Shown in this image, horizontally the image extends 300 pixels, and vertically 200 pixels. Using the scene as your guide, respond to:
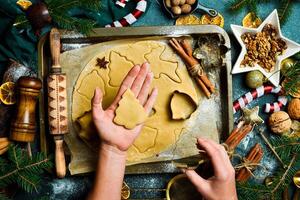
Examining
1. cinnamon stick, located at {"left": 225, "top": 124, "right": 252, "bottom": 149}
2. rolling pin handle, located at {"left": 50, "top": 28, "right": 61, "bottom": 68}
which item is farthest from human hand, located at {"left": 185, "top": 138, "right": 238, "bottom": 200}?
rolling pin handle, located at {"left": 50, "top": 28, "right": 61, "bottom": 68}

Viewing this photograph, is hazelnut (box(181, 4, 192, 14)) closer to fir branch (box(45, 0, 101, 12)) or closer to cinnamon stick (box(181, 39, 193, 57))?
cinnamon stick (box(181, 39, 193, 57))

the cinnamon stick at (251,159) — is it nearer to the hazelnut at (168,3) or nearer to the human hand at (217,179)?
the human hand at (217,179)

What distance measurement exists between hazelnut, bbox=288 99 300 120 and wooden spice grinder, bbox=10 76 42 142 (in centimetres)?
87

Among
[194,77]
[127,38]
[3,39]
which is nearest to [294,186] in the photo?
[194,77]

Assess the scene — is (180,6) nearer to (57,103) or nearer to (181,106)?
(181,106)

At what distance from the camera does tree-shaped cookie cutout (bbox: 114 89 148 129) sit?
58.6 inches

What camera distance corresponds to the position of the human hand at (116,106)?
1.48 meters

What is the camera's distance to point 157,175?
1.72m

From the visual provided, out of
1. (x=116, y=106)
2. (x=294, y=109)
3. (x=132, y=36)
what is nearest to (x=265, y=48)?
(x=294, y=109)

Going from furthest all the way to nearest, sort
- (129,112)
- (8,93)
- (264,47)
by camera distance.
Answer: (264,47) < (8,93) < (129,112)

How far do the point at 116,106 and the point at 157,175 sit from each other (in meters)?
0.35

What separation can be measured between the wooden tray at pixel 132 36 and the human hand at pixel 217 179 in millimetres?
163

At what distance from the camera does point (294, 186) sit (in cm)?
177

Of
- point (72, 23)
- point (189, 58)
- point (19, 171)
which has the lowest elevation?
point (19, 171)
